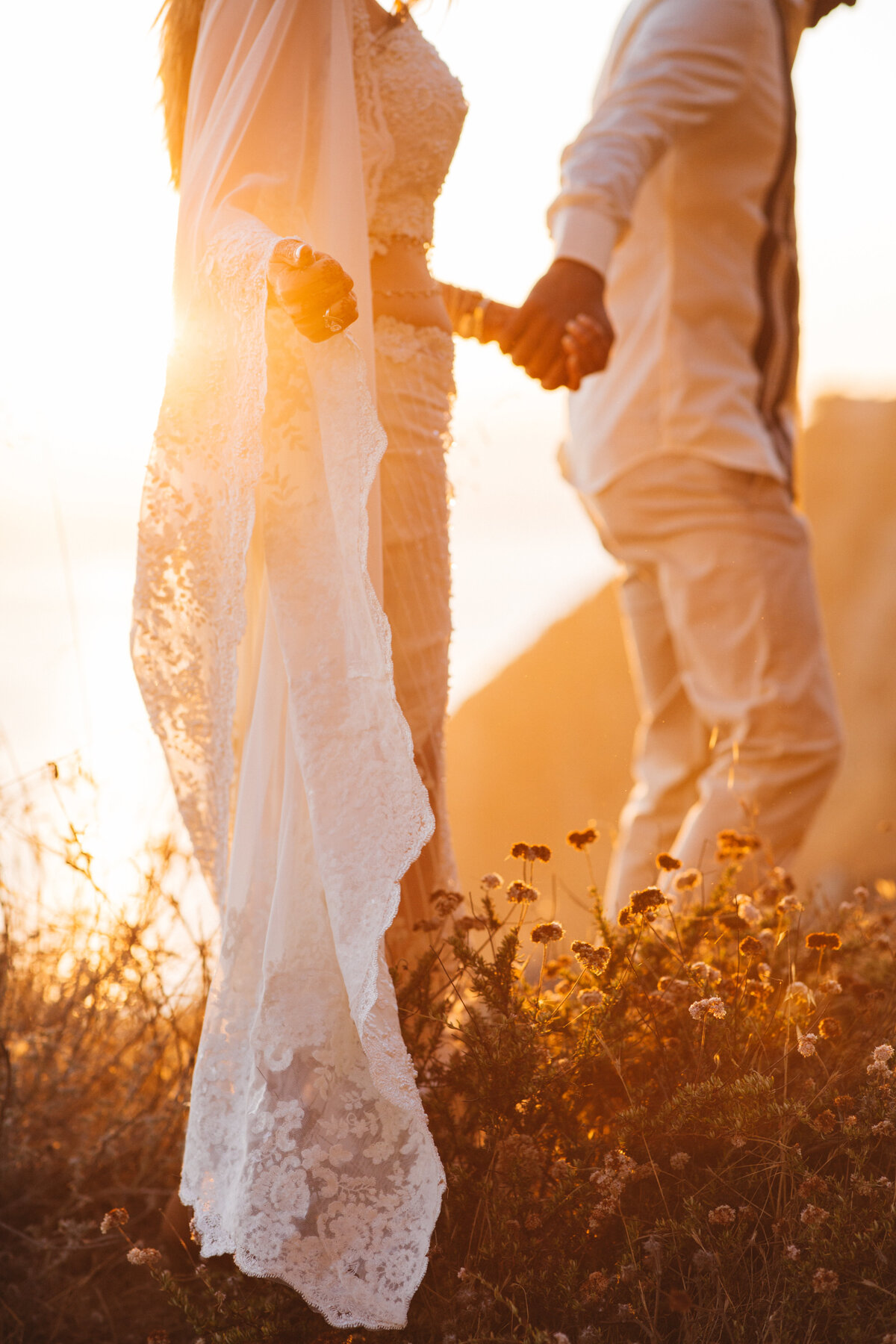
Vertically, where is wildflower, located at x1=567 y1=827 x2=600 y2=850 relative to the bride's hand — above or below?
below

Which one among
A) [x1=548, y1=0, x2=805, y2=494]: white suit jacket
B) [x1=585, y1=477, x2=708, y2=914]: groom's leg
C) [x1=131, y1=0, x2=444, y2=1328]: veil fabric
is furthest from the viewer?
[x1=585, y1=477, x2=708, y2=914]: groom's leg

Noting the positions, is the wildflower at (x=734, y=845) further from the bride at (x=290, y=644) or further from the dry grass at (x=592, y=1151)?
the bride at (x=290, y=644)

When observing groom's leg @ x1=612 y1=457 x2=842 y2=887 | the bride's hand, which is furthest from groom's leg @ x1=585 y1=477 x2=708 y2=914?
the bride's hand

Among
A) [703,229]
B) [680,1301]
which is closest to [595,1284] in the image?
[680,1301]

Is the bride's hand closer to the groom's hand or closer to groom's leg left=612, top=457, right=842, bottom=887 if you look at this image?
the groom's hand

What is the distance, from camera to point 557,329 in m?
2.16

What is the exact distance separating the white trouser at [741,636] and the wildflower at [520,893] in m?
0.98

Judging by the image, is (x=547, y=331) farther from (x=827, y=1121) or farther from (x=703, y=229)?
(x=827, y=1121)

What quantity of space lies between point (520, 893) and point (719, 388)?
5.06 feet

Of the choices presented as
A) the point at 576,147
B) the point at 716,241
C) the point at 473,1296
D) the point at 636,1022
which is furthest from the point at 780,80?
the point at 473,1296

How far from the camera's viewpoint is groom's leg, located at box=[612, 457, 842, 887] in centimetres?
257

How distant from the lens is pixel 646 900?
59.4 inches

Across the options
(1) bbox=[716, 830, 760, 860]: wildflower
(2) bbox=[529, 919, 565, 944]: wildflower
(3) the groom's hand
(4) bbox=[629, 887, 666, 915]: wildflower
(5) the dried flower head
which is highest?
(3) the groom's hand

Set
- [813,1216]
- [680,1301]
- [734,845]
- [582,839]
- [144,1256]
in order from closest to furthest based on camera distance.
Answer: [680,1301] → [813,1216] → [144,1256] → [582,839] → [734,845]
